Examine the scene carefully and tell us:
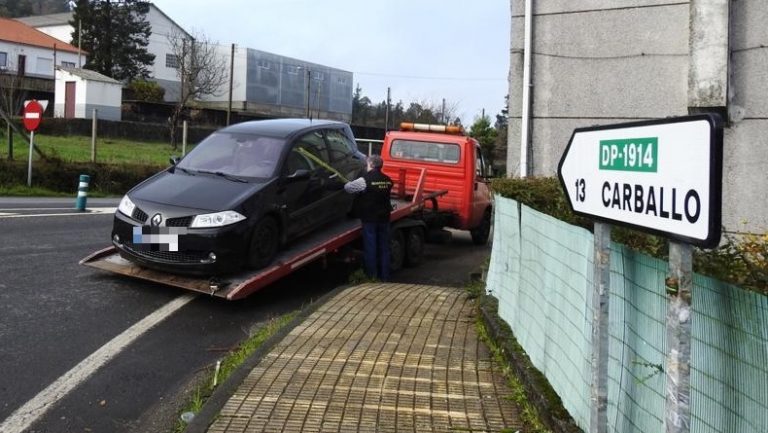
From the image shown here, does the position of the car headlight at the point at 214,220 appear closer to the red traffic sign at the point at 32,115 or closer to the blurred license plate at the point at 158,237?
the blurred license plate at the point at 158,237

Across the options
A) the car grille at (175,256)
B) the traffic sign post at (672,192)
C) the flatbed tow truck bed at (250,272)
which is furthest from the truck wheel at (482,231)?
the traffic sign post at (672,192)

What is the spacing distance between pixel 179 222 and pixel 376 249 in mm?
2877

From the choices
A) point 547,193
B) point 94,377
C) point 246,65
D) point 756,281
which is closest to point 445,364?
point 547,193

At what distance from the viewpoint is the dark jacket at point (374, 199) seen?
9.13 metres

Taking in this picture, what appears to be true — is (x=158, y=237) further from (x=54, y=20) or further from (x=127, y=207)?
(x=54, y=20)

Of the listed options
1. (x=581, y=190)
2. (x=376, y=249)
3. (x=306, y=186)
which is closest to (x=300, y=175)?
(x=306, y=186)

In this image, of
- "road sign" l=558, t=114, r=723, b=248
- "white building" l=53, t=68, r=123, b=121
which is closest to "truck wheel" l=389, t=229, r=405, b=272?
"road sign" l=558, t=114, r=723, b=248

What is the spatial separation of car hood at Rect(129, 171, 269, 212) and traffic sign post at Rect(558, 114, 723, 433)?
5268 millimetres

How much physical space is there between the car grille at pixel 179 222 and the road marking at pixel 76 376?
859 millimetres

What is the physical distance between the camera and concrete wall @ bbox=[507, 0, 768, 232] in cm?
670

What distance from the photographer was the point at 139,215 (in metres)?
7.65

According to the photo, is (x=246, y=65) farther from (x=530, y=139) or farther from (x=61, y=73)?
(x=530, y=139)

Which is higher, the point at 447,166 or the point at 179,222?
the point at 447,166

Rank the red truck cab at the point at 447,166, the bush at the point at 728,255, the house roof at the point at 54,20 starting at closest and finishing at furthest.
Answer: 1. the bush at the point at 728,255
2. the red truck cab at the point at 447,166
3. the house roof at the point at 54,20
